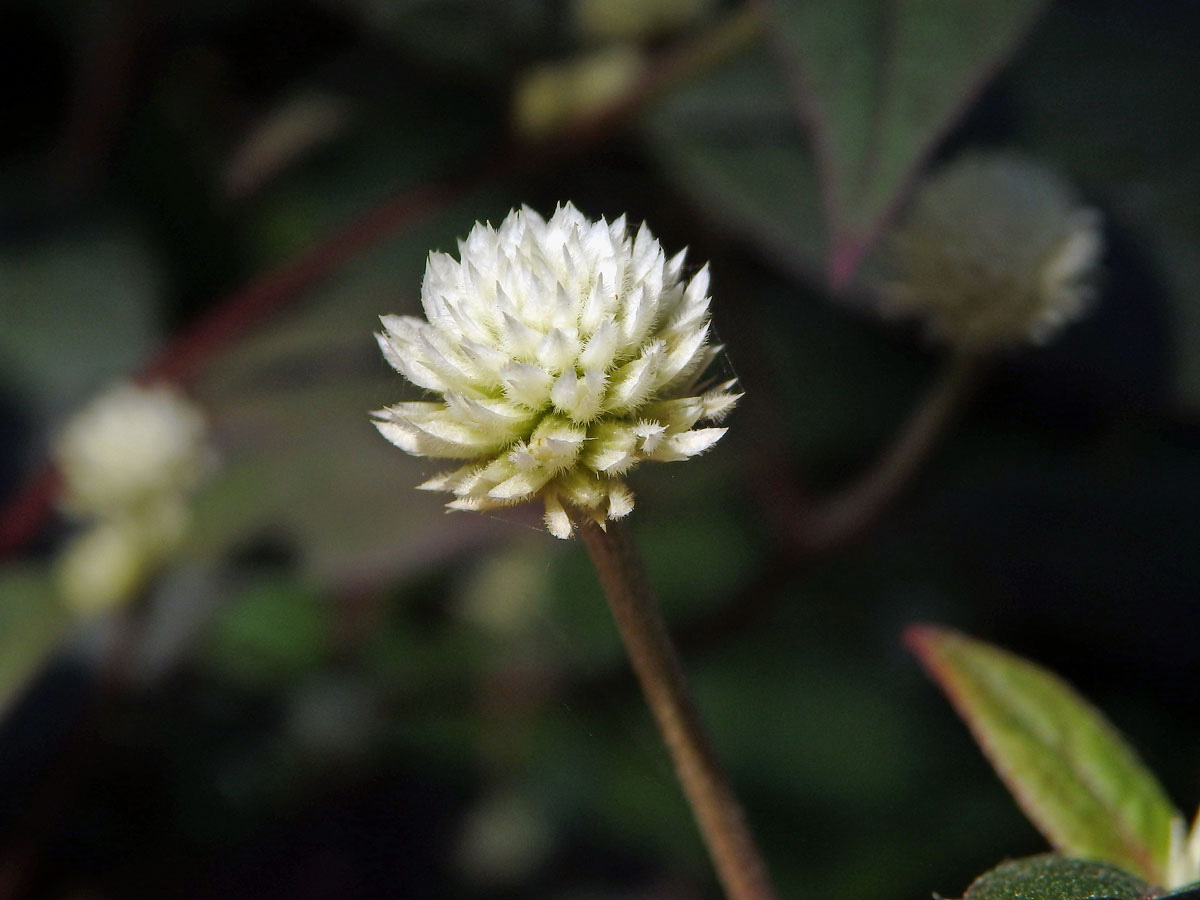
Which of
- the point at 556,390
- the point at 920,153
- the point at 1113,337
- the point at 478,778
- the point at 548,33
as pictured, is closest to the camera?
the point at 556,390

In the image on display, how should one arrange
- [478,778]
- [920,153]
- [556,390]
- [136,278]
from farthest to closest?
1. [478,778]
2. [136,278]
3. [920,153]
4. [556,390]

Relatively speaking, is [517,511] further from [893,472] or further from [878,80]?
[878,80]

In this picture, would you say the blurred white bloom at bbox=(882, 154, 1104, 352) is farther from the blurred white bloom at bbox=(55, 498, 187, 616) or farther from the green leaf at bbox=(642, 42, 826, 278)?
the blurred white bloom at bbox=(55, 498, 187, 616)

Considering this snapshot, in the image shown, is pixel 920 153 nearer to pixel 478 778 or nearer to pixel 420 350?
pixel 420 350

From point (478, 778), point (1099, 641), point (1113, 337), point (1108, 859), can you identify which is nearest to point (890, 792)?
point (1099, 641)

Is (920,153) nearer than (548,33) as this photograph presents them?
Yes

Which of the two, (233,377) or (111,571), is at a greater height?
(233,377)

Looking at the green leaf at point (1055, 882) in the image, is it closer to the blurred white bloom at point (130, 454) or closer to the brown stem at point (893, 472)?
the brown stem at point (893, 472)

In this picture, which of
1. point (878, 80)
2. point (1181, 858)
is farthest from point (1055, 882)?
point (878, 80)

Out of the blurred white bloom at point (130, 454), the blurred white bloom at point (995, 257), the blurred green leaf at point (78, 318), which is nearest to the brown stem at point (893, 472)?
the blurred white bloom at point (995, 257)
